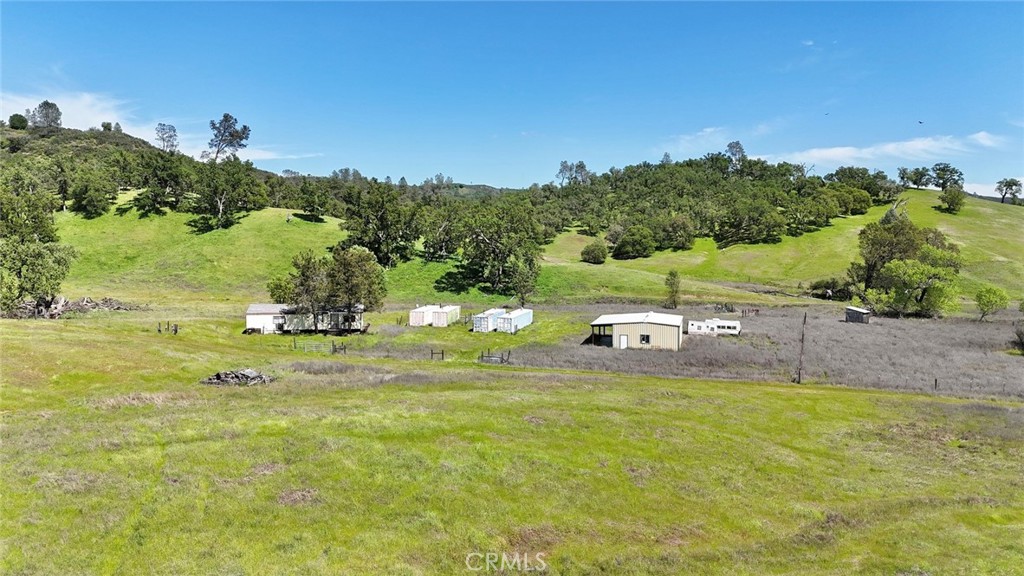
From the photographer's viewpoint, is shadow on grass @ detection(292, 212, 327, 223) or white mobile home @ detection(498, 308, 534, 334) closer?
white mobile home @ detection(498, 308, 534, 334)

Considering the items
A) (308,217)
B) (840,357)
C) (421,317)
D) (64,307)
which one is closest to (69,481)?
(421,317)

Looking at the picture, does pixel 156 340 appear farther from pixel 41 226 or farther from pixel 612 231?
pixel 612 231

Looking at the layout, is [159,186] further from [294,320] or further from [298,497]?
[298,497]

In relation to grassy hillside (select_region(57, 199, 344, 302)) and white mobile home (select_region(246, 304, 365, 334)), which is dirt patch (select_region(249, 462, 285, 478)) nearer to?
white mobile home (select_region(246, 304, 365, 334))

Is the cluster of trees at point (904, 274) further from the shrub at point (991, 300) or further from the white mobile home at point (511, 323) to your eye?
the white mobile home at point (511, 323)

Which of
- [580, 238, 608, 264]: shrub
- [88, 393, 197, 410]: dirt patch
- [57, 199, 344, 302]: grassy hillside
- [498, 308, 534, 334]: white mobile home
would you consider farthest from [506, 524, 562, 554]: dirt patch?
[580, 238, 608, 264]: shrub
